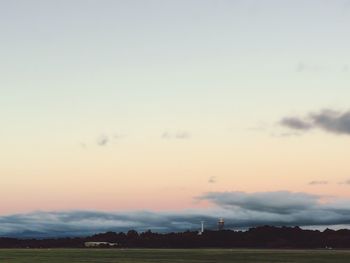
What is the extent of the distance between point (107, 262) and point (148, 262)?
8.94m

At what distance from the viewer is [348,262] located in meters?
110

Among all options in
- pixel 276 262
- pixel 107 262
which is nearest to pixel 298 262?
pixel 276 262

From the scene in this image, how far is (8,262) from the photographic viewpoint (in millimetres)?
126500

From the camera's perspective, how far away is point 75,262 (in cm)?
12175

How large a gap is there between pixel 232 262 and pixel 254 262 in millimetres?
4036

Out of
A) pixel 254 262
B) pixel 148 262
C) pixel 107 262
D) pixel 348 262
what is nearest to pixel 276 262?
pixel 254 262

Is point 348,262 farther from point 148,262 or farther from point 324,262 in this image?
point 148,262

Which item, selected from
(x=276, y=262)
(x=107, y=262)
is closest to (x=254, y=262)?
(x=276, y=262)

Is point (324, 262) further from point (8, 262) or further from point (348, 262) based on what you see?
point (8, 262)

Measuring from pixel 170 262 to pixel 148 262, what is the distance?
13.4 ft

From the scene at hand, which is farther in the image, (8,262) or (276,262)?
(8,262)

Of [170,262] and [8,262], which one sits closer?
[170,262]

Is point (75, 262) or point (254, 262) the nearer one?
point (254, 262)

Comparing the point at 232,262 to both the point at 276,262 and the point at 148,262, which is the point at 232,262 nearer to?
the point at 276,262
